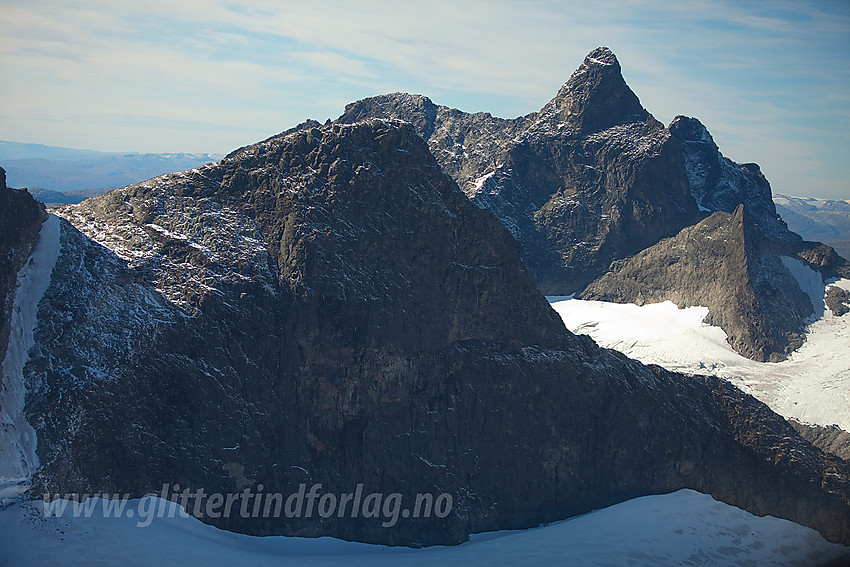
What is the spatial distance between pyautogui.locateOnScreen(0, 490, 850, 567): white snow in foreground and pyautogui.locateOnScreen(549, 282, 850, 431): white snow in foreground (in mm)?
36824

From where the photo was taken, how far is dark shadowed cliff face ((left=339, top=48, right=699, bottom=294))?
12431 centimetres

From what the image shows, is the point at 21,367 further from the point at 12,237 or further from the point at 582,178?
the point at 582,178

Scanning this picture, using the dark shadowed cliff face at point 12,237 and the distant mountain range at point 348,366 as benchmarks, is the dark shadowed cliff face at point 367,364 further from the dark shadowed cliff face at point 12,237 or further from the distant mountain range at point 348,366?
the dark shadowed cliff face at point 12,237

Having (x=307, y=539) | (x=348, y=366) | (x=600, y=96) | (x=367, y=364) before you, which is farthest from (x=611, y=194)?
(x=307, y=539)

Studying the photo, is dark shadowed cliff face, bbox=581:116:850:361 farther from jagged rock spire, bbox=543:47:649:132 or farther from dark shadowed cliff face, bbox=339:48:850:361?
jagged rock spire, bbox=543:47:649:132

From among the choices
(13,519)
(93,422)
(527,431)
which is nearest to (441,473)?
(527,431)

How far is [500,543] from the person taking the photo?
145 feet

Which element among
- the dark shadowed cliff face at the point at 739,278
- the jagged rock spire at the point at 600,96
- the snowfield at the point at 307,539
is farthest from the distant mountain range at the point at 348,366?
the jagged rock spire at the point at 600,96

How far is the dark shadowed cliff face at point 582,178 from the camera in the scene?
124m

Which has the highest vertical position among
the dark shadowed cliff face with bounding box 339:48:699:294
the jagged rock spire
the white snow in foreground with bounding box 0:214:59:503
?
the jagged rock spire

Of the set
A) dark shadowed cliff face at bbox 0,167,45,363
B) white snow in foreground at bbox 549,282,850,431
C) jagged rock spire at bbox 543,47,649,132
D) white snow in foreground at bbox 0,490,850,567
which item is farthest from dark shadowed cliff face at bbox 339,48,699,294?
dark shadowed cliff face at bbox 0,167,45,363

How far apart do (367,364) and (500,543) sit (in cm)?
1493

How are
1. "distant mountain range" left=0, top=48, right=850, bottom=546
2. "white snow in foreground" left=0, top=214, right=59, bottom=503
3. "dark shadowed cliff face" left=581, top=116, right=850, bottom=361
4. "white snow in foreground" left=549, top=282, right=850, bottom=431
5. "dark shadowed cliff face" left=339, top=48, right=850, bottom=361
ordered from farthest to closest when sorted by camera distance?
"dark shadowed cliff face" left=339, top=48, right=850, bottom=361, "dark shadowed cliff face" left=581, top=116, right=850, bottom=361, "white snow in foreground" left=549, top=282, right=850, bottom=431, "distant mountain range" left=0, top=48, right=850, bottom=546, "white snow in foreground" left=0, top=214, right=59, bottom=503

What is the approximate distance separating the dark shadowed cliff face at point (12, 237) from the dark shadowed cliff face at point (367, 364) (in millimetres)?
2124
